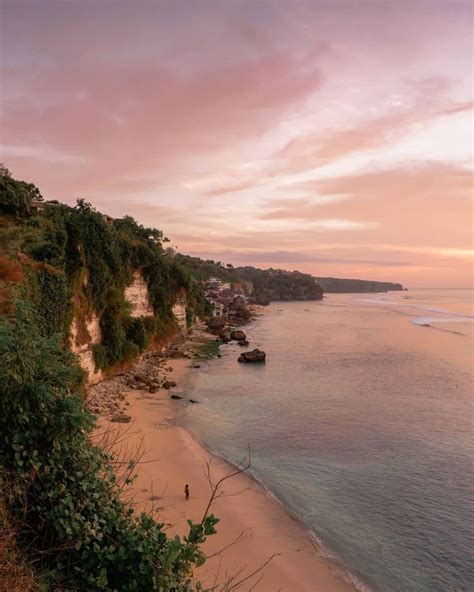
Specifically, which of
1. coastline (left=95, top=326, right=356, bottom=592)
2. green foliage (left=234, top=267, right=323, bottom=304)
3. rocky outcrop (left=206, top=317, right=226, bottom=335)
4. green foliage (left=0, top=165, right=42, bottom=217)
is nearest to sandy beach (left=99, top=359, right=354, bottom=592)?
coastline (left=95, top=326, right=356, bottom=592)

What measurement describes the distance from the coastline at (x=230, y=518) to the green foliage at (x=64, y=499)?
5.99 feet

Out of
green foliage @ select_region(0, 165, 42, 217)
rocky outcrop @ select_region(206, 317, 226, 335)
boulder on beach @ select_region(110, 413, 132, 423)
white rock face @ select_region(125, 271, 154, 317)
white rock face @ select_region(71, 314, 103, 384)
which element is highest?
green foliage @ select_region(0, 165, 42, 217)

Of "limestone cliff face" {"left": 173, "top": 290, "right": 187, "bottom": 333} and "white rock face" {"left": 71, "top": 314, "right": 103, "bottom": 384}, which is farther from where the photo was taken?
"limestone cliff face" {"left": 173, "top": 290, "right": 187, "bottom": 333}

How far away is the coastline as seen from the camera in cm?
1313

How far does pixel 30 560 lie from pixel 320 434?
21.5m

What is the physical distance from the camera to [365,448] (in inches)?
932

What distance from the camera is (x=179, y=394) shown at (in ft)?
109

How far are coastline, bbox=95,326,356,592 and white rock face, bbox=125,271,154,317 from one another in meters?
17.9

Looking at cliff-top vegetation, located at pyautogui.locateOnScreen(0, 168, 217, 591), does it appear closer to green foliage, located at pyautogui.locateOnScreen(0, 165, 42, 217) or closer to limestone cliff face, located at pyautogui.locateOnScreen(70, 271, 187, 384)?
limestone cliff face, located at pyautogui.locateOnScreen(70, 271, 187, 384)

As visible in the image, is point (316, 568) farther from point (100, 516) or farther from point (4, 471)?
point (4, 471)

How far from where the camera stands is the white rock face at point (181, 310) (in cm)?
5631

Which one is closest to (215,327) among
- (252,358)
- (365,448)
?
(252,358)

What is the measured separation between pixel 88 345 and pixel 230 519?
58.5 ft

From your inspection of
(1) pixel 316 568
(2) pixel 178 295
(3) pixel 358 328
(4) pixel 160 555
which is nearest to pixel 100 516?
(4) pixel 160 555
